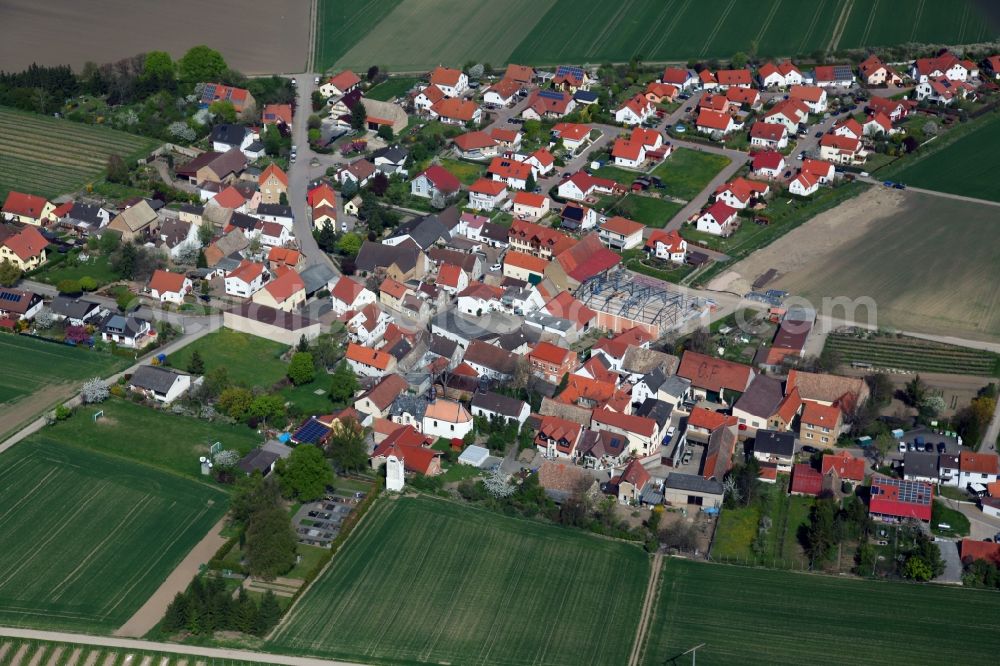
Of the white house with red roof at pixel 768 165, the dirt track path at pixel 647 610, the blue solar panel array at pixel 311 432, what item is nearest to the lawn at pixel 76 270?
the blue solar panel array at pixel 311 432

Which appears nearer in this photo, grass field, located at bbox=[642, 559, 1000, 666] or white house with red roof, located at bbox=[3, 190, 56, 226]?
grass field, located at bbox=[642, 559, 1000, 666]

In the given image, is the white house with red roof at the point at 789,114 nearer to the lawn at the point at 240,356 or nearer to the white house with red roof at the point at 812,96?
the white house with red roof at the point at 812,96

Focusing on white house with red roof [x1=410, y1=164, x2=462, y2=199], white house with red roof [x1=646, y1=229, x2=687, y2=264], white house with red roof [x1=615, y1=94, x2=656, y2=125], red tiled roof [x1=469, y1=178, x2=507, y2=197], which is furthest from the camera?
white house with red roof [x1=615, y1=94, x2=656, y2=125]

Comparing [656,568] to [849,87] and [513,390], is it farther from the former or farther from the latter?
[849,87]

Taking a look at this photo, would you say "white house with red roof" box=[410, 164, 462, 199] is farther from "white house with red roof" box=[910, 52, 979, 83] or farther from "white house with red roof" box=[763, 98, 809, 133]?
"white house with red roof" box=[910, 52, 979, 83]

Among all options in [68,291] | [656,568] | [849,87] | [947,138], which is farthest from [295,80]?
[656,568]

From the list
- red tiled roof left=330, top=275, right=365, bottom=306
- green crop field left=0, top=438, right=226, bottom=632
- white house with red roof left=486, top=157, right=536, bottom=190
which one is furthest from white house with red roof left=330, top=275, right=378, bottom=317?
white house with red roof left=486, top=157, right=536, bottom=190
